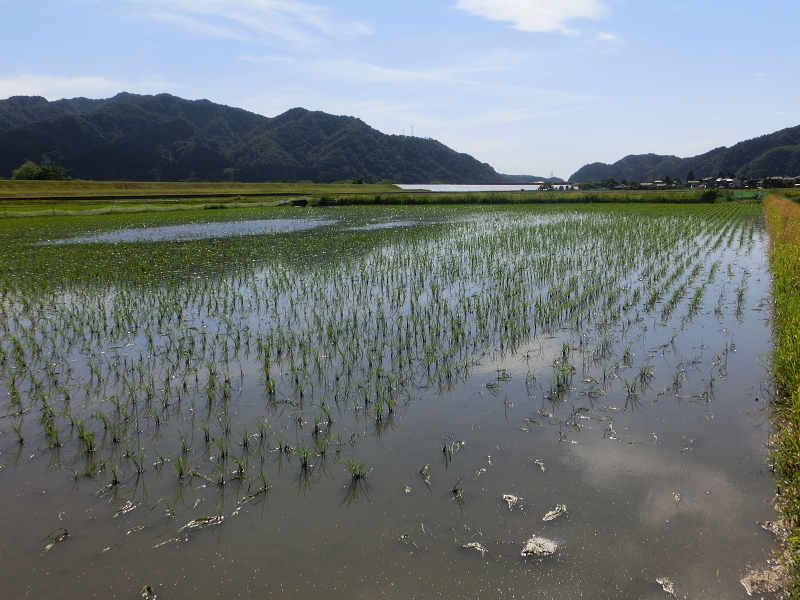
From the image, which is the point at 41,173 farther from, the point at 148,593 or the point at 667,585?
the point at 667,585

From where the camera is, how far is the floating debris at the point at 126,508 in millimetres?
3104

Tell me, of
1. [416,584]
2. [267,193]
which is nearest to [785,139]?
[267,193]

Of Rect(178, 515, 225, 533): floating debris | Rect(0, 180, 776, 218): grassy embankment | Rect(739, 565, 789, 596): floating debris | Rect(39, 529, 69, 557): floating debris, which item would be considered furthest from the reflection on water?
Rect(739, 565, 789, 596): floating debris

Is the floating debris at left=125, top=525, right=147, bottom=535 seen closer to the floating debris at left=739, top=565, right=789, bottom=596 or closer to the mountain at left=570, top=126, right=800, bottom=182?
the floating debris at left=739, top=565, right=789, bottom=596

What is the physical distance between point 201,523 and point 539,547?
79.2 inches

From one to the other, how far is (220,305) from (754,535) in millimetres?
7642

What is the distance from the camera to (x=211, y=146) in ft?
367

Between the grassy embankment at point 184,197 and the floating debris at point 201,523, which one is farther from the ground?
the grassy embankment at point 184,197

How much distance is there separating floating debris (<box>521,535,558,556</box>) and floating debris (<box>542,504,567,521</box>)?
0.65 feet

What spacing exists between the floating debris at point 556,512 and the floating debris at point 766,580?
3.03 feet

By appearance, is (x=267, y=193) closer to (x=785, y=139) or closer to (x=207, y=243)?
(x=207, y=243)

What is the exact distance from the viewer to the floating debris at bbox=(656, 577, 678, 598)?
247cm

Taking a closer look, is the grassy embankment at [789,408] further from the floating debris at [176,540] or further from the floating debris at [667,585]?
the floating debris at [176,540]

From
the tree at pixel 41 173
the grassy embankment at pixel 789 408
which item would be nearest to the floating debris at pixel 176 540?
the grassy embankment at pixel 789 408
